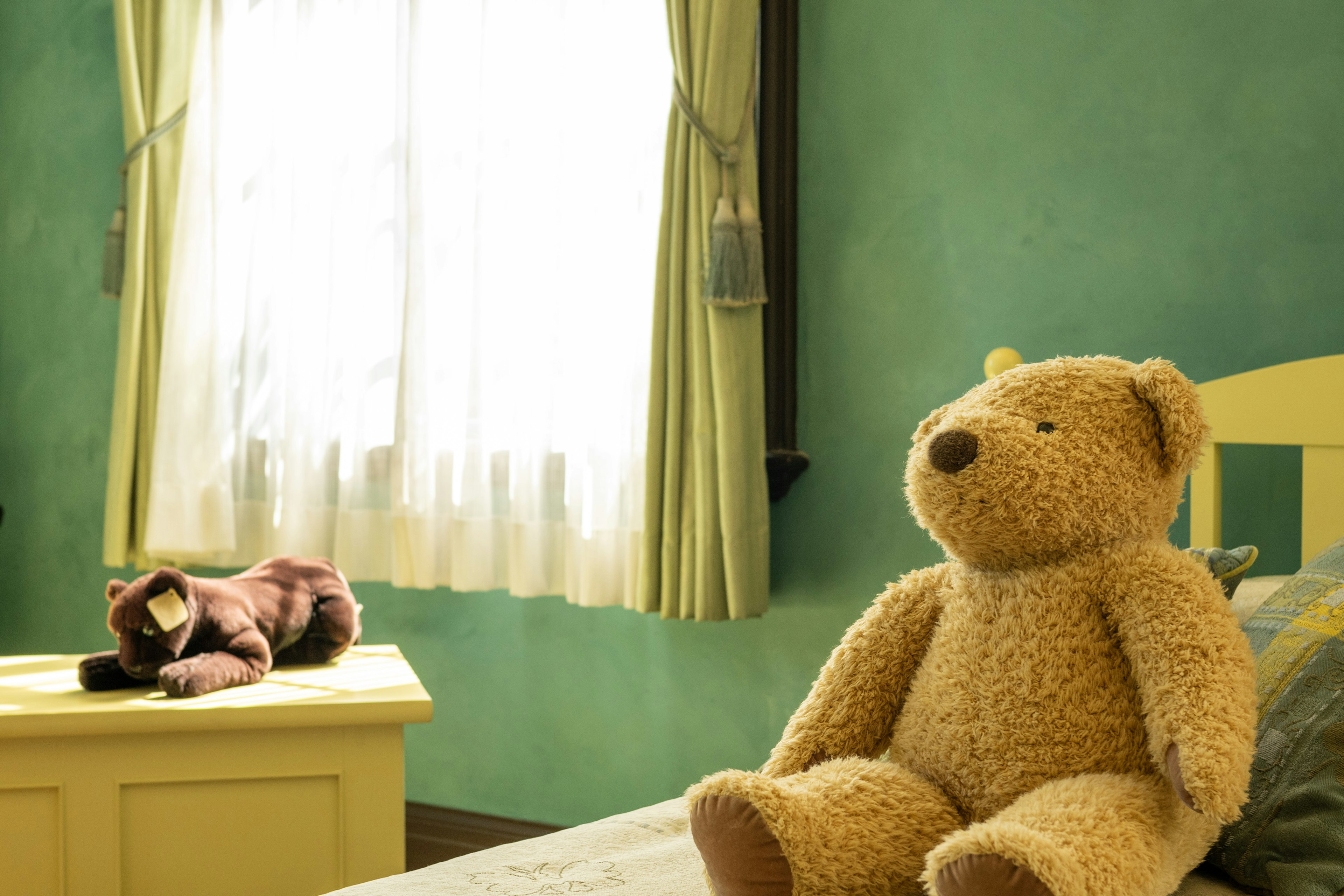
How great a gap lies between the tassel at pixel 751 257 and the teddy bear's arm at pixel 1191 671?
1.15 metres

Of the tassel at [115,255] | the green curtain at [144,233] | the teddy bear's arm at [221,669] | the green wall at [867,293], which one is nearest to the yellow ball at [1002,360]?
the green wall at [867,293]

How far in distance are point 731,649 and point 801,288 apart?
75cm

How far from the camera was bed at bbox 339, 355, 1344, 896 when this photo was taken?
0.86 m

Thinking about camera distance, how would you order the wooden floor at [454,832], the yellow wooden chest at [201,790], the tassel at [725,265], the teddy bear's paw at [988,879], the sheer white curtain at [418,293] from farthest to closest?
the wooden floor at [454,832]
the sheer white curtain at [418,293]
the tassel at [725,265]
the yellow wooden chest at [201,790]
the teddy bear's paw at [988,879]

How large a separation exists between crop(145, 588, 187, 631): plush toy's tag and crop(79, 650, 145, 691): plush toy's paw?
105mm

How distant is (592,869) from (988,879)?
461 millimetres

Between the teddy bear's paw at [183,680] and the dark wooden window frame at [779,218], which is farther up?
the dark wooden window frame at [779,218]

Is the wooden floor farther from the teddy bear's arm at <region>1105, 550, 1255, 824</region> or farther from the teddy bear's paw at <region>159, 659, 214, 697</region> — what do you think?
the teddy bear's arm at <region>1105, 550, 1255, 824</region>

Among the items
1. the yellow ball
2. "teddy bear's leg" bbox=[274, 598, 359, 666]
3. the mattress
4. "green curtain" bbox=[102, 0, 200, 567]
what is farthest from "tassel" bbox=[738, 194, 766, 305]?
"green curtain" bbox=[102, 0, 200, 567]

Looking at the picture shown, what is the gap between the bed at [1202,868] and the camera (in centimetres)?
86

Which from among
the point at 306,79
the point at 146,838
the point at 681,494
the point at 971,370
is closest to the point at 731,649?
the point at 681,494

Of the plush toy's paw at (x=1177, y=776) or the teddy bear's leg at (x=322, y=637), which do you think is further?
the teddy bear's leg at (x=322, y=637)

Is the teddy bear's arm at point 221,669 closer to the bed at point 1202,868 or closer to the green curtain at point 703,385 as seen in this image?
the bed at point 1202,868

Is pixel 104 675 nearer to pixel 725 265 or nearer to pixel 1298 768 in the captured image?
pixel 725 265
